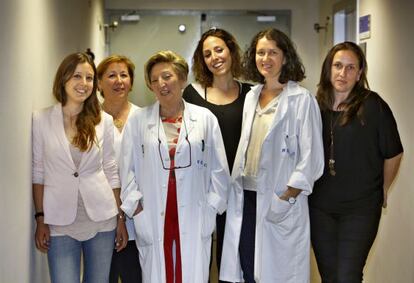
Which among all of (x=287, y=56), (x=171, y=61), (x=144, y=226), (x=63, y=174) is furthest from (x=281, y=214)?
(x=63, y=174)

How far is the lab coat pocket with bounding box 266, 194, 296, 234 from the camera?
96.7 inches

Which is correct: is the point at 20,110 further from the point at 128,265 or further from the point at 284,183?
the point at 284,183

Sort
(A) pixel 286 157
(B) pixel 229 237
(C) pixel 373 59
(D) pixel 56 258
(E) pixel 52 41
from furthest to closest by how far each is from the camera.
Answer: (C) pixel 373 59
(E) pixel 52 41
(B) pixel 229 237
(A) pixel 286 157
(D) pixel 56 258

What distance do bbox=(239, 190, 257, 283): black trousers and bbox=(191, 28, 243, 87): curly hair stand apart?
698mm

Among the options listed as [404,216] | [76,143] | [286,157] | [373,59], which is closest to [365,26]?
[373,59]

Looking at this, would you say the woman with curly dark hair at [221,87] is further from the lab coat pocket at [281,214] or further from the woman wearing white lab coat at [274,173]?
the lab coat pocket at [281,214]

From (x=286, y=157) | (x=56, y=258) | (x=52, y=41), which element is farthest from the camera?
(x=52, y=41)

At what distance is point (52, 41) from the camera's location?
3.00 meters

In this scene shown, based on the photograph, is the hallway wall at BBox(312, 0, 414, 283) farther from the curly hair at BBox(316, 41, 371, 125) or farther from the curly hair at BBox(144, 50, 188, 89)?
the curly hair at BBox(144, 50, 188, 89)

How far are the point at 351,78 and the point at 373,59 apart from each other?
1264 mm

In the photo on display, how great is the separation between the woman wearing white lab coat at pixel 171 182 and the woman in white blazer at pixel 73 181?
14cm

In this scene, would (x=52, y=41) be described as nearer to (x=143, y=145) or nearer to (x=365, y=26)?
(x=143, y=145)

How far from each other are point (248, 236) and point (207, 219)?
266 mm

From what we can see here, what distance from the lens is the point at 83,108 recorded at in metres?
2.44
